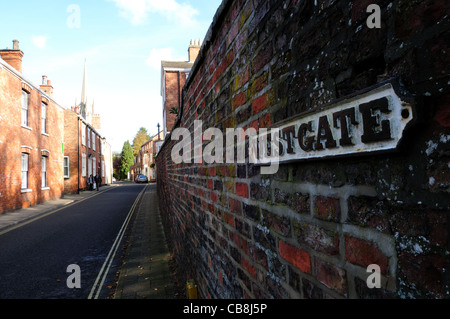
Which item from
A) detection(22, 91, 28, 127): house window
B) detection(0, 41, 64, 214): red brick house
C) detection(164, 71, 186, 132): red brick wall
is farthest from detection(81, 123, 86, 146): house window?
detection(22, 91, 28, 127): house window

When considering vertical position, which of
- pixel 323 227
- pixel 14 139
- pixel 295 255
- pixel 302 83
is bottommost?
pixel 295 255

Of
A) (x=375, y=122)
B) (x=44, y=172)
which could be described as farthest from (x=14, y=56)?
(x=375, y=122)

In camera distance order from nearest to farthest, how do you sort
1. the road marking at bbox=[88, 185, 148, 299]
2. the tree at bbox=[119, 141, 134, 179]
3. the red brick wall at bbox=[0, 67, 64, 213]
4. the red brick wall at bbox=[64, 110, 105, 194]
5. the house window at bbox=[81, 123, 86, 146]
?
the road marking at bbox=[88, 185, 148, 299] → the red brick wall at bbox=[0, 67, 64, 213] → the red brick wall at bbox=[64, 110, 105, 194] → the house window at bbox=[81, 123, 86, 146] → the tree at bbox=[119, 141, 134, 179]

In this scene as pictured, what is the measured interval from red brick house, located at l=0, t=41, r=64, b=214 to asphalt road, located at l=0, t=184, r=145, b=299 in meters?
4.09

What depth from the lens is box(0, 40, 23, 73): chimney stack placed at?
16328 mm

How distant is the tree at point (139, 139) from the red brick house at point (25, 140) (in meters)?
53.7

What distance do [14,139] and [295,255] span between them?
16.5 meters

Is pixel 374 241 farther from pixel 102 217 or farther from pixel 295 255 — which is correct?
pixel 102 217

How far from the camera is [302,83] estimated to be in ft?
3.71

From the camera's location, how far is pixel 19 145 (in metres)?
14.2

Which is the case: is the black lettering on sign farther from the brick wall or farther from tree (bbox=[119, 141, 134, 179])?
tree (bbox=[119, 141, 134, 179])

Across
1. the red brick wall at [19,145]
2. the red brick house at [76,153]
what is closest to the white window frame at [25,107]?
the red brick wall at [19,145]

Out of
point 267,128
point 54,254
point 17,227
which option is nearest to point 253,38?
point 267,128

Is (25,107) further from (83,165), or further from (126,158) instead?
(126,158)
